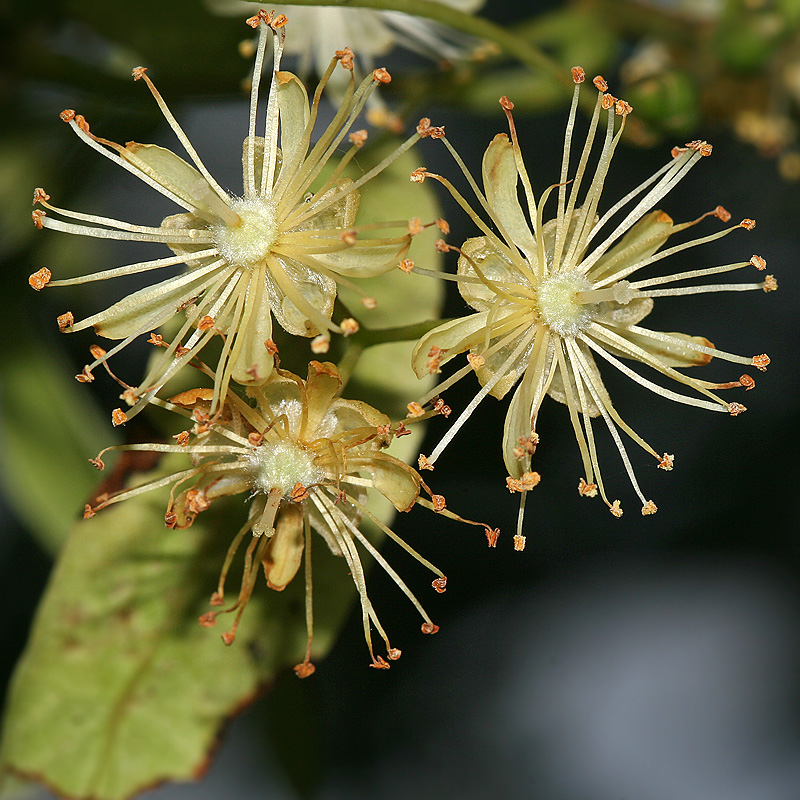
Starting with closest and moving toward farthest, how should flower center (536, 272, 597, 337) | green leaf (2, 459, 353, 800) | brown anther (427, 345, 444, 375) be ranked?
brown anther (427, 345, 444, 375)
flower center (536, 272, 597, 337)
green leaf (2, 459, 353, 800)

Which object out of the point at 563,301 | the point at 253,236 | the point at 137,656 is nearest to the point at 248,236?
the point at 253,236

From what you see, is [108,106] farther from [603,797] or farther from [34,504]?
[603,797]

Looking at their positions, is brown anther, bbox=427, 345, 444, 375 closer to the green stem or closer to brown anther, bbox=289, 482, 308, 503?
brown anther, bbox=289, 482, 308, 503

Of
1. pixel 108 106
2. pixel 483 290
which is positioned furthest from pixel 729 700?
pixel 108 106

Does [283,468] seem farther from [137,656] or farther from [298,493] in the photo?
[137,656]

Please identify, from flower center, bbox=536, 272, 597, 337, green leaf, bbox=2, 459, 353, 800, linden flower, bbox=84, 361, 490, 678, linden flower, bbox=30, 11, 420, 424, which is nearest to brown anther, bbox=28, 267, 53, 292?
linden flower, bbox=30, 11, 420, 424

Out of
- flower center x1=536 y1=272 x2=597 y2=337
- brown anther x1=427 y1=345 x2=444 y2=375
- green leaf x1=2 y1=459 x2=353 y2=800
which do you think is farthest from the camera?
green leaf x1=2 y1=459 x2=353 y2=800
